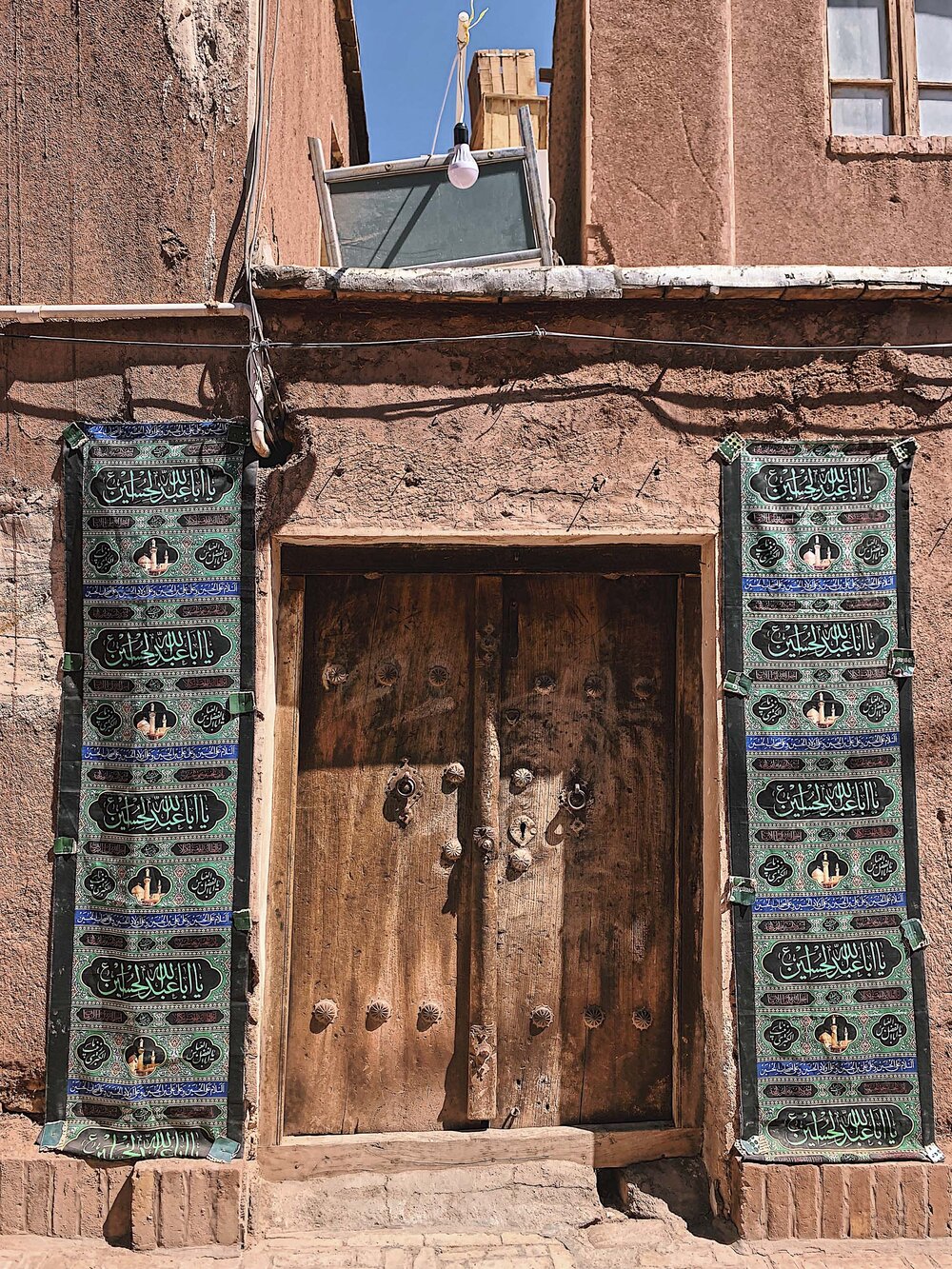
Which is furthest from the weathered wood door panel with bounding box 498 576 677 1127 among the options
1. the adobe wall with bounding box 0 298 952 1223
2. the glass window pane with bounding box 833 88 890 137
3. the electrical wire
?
the glass window pane with bounding box 833 88 890 137

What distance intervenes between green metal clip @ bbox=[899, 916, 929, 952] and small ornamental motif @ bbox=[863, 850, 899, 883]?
0.16 meters

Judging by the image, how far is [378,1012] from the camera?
11.1 feet

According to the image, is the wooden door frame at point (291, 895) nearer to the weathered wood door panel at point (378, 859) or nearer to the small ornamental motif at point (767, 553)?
the weathered wood door panel at point (378, 859)

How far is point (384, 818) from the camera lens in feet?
11.3

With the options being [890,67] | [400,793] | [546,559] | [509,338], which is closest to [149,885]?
[400,793]

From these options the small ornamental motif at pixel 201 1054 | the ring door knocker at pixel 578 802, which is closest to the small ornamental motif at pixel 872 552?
the ring door knocker at pixel 578 802

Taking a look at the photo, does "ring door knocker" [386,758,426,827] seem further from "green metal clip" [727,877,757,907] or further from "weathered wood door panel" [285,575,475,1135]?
"green metal clip" [727,877,757,907]

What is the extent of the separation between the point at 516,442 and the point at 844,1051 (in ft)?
7.77

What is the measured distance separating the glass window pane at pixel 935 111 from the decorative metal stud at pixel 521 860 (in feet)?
11.0

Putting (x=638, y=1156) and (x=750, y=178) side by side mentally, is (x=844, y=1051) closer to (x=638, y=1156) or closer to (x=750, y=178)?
(x=638, y=1156)

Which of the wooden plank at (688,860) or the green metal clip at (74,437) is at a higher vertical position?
the green metal clip at (74,437)

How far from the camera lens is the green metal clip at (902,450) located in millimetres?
3254

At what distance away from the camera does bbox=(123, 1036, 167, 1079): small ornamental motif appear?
303 centimetres

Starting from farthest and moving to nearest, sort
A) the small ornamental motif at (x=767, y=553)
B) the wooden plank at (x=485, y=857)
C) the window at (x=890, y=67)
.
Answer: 1. the window at (x=890, y=67)
2. the wooden plank at (x=485, y=857)
3. the small ornamental motif at (x=767, y=553)
